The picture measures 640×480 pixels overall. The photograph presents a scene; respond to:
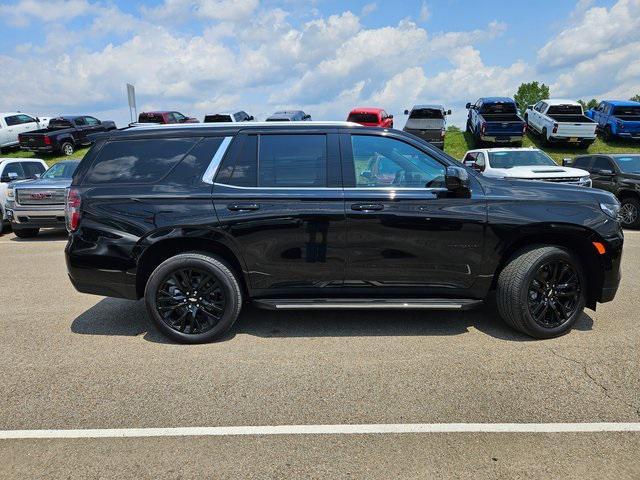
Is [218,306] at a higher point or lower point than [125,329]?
higher

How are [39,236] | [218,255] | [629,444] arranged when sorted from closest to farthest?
[629,444] < [218,255] < [39,236]

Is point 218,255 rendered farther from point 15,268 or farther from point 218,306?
point 15,268

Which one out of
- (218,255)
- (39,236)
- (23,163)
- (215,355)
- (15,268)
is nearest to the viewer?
(215,355)

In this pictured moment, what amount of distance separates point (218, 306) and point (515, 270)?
8.90ft

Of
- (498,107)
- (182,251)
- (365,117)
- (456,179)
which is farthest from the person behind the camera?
(365,117)

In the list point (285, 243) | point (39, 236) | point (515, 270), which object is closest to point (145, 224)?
point (285, 243)

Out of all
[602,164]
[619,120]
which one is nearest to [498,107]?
[619,120]

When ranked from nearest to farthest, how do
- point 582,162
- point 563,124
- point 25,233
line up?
point 25,233 → point 582,162 → point 563,124

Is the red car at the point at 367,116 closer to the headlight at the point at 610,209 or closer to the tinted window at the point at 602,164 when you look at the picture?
the tinted window at the point at 602,164

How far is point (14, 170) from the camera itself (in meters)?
13.2

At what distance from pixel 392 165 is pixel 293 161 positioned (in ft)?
3.00

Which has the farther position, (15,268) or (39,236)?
(39,236)

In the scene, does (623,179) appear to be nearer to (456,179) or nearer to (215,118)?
(456,179)

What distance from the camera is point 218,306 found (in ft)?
15.2
